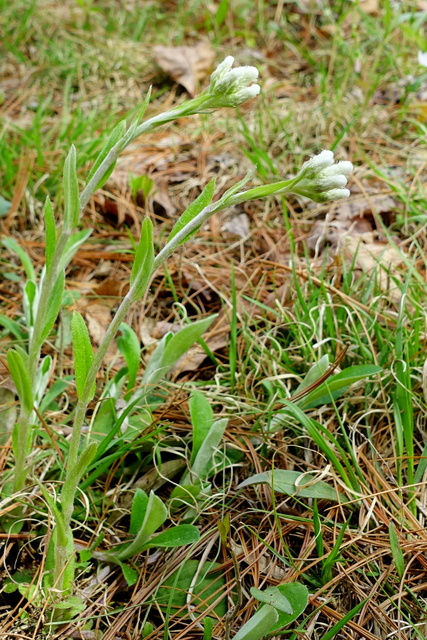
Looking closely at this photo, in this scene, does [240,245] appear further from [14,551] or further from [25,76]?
[25,76]

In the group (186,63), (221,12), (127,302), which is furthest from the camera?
(221,12)

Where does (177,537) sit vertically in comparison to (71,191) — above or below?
below

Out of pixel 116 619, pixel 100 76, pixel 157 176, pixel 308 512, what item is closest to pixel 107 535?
pixel 116 619

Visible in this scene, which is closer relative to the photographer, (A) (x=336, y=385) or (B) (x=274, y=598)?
(B) (x=274, y=598)

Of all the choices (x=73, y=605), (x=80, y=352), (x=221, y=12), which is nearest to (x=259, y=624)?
(x=73, y=605)

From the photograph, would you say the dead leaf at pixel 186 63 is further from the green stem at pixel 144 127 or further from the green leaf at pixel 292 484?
the green leaf at pixel 292 484

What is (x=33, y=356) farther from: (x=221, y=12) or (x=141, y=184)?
(x=221, y=12)
